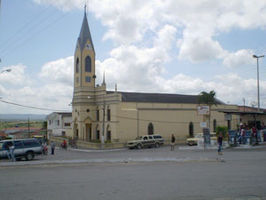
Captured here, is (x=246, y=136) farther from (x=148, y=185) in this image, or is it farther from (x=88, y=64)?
(x=88, y=64)

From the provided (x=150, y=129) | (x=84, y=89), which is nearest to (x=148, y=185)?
(x=150, y=129)

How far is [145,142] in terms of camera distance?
39719 mm

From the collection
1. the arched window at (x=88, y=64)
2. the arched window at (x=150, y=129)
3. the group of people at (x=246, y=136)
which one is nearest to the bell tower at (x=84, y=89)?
the arched window at (x=88, y=64)

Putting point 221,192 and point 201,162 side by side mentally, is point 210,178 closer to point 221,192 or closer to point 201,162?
point 221,192

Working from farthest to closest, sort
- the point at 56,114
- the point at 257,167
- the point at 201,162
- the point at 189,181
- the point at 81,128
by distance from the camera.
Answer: the point at 56,114, the point at 81,128, the point at 201,162, the point at 257,167, the point at 189,181

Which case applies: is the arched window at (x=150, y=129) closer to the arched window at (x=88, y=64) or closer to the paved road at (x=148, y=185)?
the arched window at (x=88, y=64)

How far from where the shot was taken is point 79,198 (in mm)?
9227

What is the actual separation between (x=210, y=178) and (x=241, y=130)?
17.5 m

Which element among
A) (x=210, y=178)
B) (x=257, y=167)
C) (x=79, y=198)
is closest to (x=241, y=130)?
(x=257, y=167)

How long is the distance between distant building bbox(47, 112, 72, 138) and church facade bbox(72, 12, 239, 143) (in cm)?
1178

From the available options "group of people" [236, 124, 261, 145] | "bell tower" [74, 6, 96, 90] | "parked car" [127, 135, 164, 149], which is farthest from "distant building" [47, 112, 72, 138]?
"group of people" [236, 124, 261, 145]

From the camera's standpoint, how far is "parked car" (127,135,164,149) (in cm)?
3934

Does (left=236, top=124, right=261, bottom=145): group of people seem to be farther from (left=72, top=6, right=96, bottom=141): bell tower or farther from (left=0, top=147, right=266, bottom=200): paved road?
(left=72, top=6, right=96, bottom=141): bell tower

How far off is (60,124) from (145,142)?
30.9 meters
